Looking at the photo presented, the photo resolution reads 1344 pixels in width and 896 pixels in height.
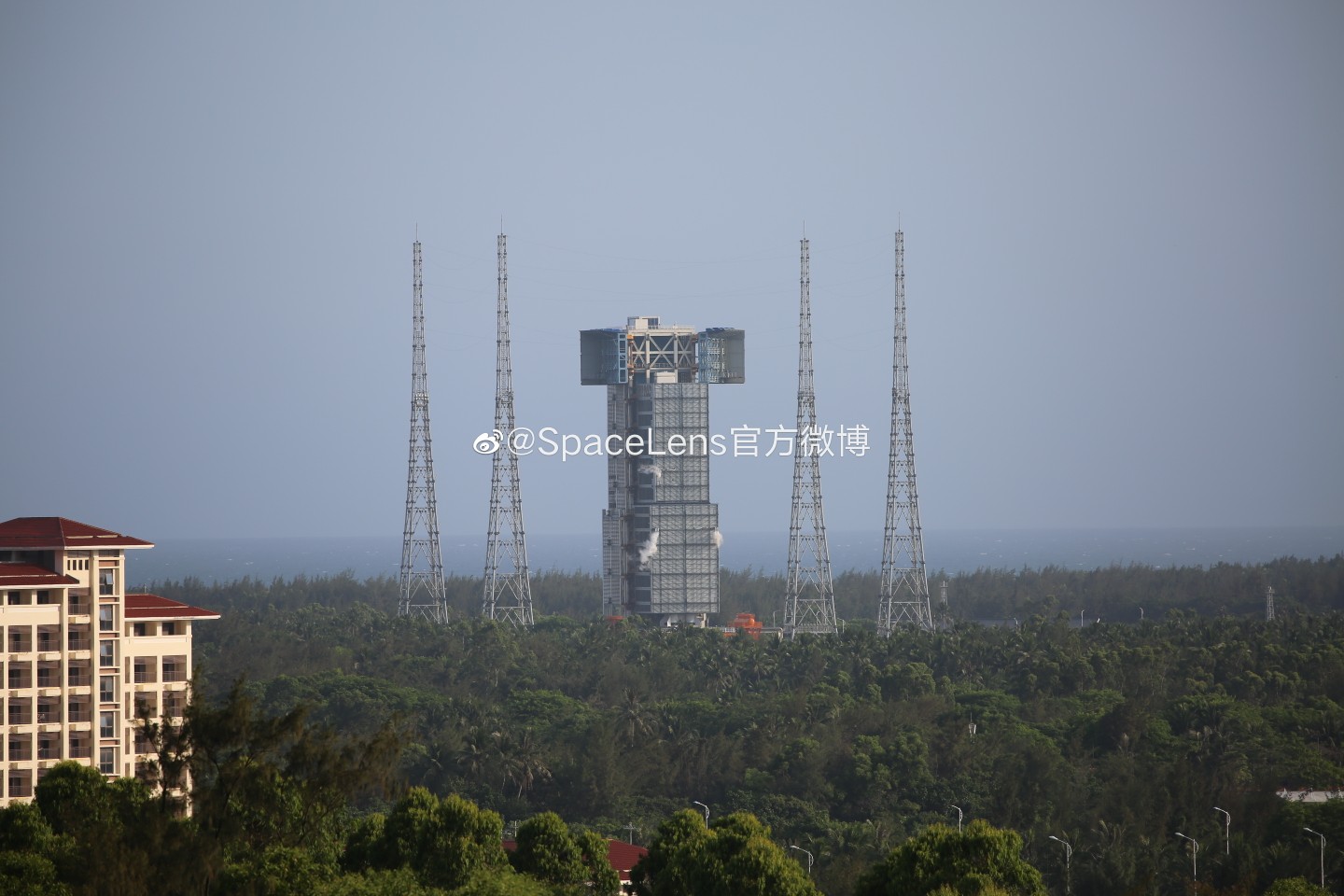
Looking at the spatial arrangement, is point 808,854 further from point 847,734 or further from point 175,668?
point 847,734

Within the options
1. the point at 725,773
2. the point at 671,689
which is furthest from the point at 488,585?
the point at 725,773

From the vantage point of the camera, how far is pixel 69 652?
65250 mm

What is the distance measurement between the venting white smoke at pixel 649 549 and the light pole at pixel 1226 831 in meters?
62.9

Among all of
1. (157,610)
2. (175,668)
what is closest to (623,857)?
(175,668)

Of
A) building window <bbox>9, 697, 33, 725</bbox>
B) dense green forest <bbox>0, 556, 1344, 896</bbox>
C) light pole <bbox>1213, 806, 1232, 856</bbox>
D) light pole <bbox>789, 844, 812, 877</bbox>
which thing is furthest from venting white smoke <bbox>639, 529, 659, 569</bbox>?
building window <bbox>9, 697, 33, 725</bbox>

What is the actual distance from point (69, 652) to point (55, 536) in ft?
11.8

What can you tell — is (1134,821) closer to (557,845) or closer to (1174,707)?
(1174,707)

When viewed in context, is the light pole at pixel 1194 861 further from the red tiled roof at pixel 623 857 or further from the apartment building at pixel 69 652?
the apartment building at pixel 69 652

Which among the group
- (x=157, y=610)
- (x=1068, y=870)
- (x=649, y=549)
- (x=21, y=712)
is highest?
(x=649, y=549)

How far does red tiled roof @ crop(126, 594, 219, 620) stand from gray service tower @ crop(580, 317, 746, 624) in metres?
69.5

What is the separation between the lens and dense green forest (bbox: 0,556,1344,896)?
7225 cm

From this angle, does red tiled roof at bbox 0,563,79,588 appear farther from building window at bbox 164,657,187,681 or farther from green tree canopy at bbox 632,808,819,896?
green tree canopy at bbox 632,808,819,896

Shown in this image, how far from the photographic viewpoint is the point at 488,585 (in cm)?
14262

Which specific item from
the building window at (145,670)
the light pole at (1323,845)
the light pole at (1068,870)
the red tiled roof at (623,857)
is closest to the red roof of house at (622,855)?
the red tiled roof at (623,857)
